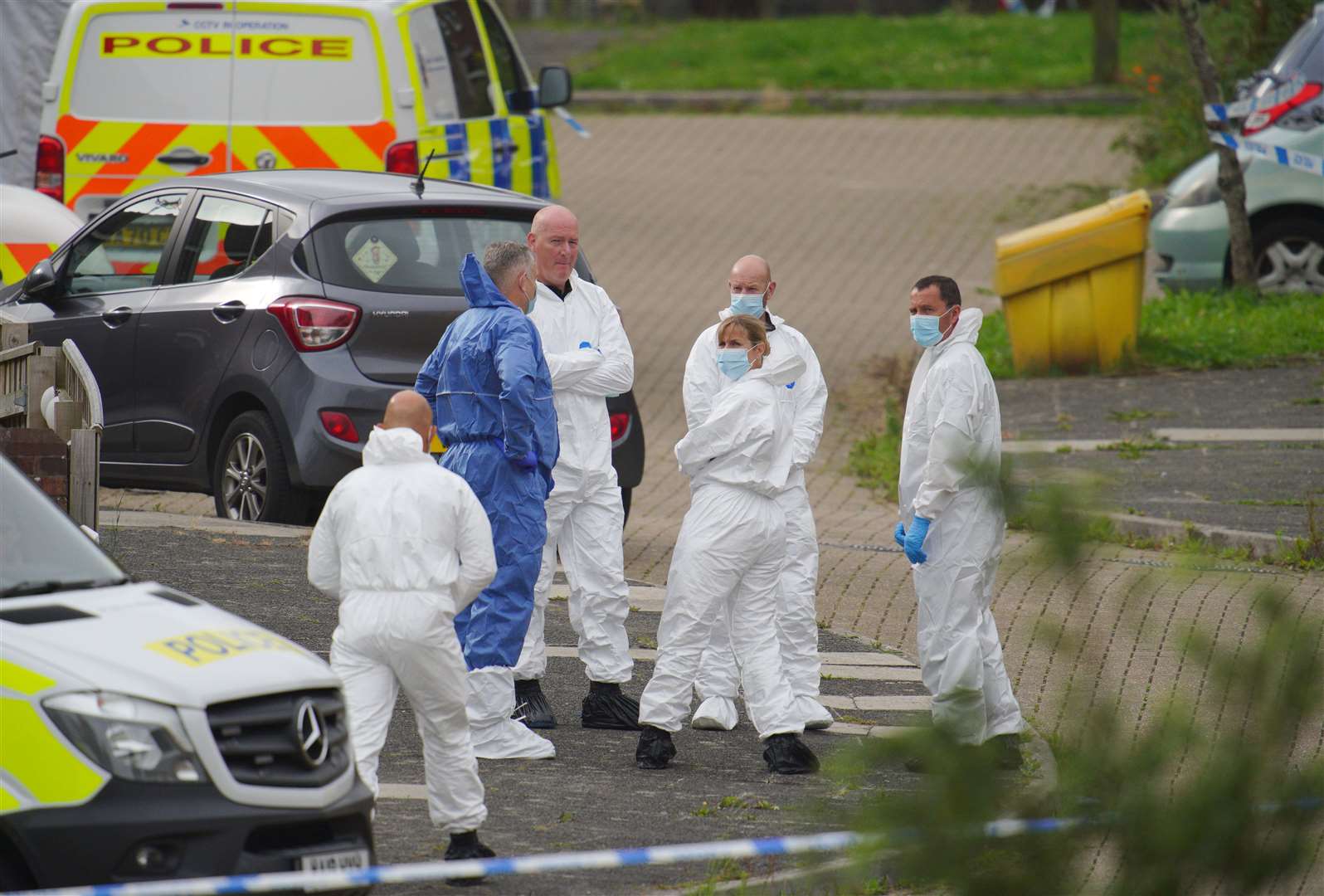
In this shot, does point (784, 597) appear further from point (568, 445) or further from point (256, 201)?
point (256, 201)

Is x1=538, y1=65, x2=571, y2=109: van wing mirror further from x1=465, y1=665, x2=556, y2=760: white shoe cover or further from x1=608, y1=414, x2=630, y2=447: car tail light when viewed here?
x1=465, y1=665, x2=556, y2=760: white shoe cover

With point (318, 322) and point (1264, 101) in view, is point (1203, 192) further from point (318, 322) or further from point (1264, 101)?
point (318, 322)

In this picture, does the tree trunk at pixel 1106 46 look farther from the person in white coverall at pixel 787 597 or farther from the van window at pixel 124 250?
the person in white coverall at pixel 787 597

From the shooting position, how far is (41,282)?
962 centimetres

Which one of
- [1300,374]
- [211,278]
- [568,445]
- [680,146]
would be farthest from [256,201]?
[680,146]

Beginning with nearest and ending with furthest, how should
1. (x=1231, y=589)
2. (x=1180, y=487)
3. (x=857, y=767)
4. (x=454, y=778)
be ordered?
(x=857, y=767) < (x=1231, y=589) < (x=454, y=778) < (x=1180, y=487)

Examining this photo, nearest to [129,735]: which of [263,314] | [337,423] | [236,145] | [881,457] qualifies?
[337,423]

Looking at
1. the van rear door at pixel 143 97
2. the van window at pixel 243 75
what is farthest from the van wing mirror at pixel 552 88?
the van rear door at pixel 143 97

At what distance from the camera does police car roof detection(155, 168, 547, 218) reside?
8.97 metres

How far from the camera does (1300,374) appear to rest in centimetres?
1388

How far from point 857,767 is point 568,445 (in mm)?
4546

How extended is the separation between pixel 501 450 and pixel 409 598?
1.41 metres

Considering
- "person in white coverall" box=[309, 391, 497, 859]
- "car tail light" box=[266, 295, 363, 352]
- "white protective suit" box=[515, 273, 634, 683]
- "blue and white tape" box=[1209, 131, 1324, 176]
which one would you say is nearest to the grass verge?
"blue and white tape" box=[1209, 131, 1324, 176]

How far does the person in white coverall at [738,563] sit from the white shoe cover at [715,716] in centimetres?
33
